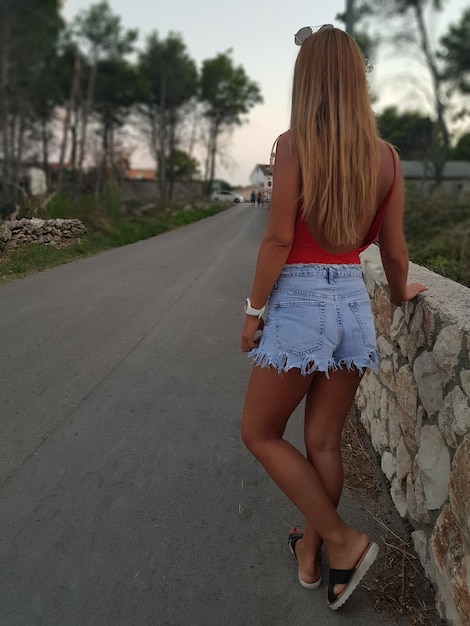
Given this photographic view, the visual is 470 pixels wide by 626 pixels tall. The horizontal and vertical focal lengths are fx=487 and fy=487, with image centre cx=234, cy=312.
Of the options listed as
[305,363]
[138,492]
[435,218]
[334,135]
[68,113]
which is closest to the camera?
[334,135]

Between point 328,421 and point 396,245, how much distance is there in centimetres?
67

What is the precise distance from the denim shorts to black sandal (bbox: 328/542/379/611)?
0.67m

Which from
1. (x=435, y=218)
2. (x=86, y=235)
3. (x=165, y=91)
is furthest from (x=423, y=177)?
(x=165, y=91)

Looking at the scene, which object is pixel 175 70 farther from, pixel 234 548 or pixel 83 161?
pixel 234 548

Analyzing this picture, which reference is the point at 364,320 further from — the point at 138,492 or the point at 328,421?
the point at 138,492

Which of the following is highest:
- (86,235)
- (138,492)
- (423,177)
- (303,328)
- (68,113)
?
(68,113)

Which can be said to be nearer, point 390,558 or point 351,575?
point 351,575

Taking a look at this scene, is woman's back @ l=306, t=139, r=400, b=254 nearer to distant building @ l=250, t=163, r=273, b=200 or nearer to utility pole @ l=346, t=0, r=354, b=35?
distant building @ l=250, t=163, r=273, b=200

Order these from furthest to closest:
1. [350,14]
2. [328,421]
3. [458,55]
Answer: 1. [458,55]
2. [350,14]
3. [328,421]

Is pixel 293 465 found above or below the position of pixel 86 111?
below

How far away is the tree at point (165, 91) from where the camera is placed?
1045 inches

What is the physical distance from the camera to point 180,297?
22.4 ft

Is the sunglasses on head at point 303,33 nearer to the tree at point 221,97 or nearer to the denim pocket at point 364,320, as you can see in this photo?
the denim pocket at point 364,320

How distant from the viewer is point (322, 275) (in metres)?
1.56
